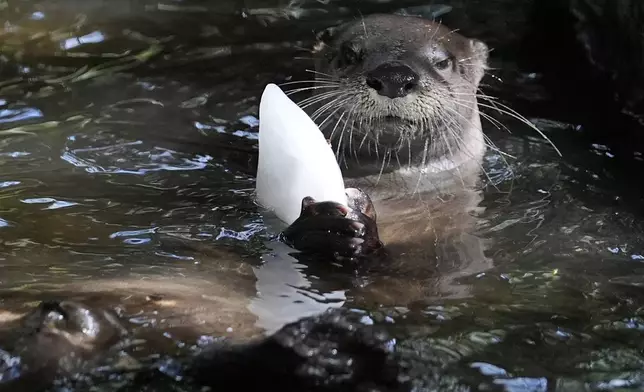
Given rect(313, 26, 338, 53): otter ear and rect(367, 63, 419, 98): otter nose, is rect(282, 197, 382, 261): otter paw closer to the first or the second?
rect(367, 63, 419, 98): otter nose

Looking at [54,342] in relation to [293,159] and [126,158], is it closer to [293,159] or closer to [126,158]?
[293,159]

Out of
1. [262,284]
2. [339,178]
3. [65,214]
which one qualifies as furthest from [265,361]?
[65,214]

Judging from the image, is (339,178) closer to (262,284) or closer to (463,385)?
(262,284)

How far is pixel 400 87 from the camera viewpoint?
280 cm

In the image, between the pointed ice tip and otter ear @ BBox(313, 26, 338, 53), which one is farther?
otter ear @ BBox(313, 26, 338, 53)

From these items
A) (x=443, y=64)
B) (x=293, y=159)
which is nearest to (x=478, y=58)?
(x=443, y=64)

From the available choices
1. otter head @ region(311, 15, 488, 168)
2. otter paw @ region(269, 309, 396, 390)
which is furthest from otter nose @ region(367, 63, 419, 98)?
otter paw @ region(269, 309, 396, 390)

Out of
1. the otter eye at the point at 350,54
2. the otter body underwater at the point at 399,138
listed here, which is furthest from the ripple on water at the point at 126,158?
the otter eye at the point at 350,54

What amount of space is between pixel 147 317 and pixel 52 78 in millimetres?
2530

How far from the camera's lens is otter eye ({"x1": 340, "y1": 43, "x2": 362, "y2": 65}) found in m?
3.07

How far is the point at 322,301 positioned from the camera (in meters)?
2.24

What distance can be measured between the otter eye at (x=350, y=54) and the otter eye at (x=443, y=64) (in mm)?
266

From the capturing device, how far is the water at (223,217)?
2.07m

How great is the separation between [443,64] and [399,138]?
314mm
